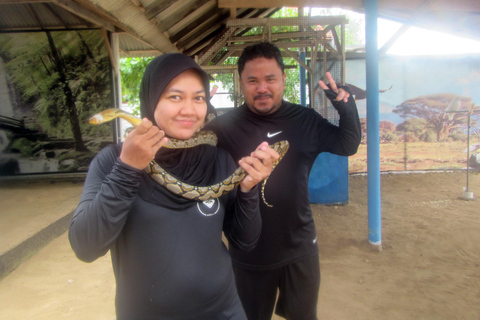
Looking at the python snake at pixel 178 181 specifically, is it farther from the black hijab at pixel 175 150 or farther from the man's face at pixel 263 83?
Result: the man's face at pixel 263 83

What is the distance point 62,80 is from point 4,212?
3.30 m

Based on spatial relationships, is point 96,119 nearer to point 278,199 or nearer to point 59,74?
point 278,199

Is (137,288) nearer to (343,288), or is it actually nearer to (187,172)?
(187,172)

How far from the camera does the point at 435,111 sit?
32.1 feet

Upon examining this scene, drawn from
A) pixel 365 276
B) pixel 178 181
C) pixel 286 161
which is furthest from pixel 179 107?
pixel 365 276

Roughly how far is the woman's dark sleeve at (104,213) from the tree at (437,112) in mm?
10493

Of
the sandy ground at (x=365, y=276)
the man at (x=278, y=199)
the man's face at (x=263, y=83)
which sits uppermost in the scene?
the man's face at (x=263, y=83)

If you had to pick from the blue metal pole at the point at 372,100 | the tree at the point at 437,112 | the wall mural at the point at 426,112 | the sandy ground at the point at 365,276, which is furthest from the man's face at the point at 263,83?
the tree at the point at 437,112

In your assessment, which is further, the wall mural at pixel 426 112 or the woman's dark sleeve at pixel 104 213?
the wall mural at pixel 426 112

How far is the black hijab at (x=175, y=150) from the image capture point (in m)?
1.43

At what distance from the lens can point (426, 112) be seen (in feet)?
32.0

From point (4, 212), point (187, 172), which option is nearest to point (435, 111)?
point (187, 172)

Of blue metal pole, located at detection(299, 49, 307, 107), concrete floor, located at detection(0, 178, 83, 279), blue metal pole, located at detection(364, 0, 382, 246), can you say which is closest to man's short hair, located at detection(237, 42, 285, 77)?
blue metal pole, located at detection(364, 0, 382, 246)

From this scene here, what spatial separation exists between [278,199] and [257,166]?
0.80 meters
